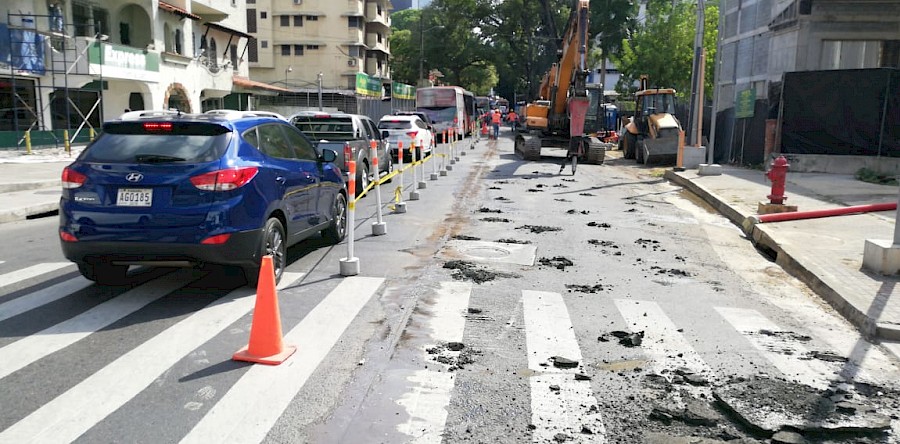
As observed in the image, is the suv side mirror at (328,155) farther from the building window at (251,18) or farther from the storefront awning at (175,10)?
the building window at (251,18)

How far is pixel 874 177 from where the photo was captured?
18094 millimetres

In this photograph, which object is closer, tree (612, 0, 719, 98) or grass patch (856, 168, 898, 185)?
grass patch (856, 168, 898, 185)

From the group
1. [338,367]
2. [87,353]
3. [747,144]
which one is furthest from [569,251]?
[747,144]

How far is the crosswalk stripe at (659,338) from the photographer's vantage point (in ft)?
17.2

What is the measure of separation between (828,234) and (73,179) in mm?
10208

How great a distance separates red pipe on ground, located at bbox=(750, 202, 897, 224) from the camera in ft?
39.1

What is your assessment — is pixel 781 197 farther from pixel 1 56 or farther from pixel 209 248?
pixel 1 56

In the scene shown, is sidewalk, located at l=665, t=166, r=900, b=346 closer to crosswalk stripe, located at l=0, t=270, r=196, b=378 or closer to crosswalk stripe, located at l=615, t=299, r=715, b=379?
crosswalk stripe, located at l=615, t=299, r=715, b=379

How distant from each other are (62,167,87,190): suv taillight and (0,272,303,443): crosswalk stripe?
5.37ft

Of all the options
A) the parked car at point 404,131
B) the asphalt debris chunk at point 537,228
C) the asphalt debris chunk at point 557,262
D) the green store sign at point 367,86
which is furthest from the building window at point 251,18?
the asphalt debris chunk at point 557,262

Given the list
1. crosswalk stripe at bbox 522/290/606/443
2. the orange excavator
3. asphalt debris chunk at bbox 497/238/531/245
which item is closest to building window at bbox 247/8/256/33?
the orange excavator

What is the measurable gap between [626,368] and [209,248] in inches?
150

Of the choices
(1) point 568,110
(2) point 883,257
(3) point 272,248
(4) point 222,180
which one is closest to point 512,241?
(3) point 272,248

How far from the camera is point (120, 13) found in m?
32.4
